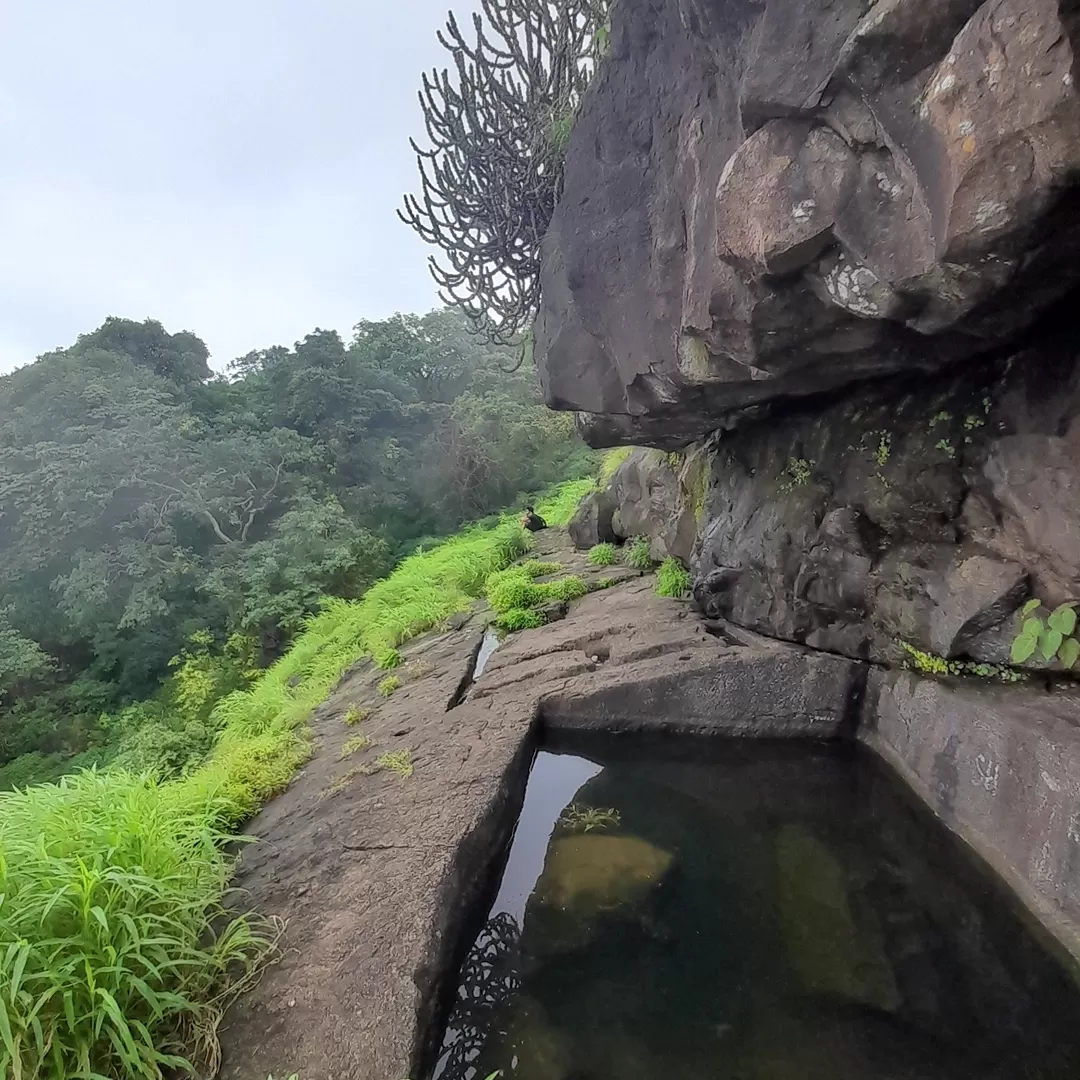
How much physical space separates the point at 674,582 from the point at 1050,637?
13.3 ft

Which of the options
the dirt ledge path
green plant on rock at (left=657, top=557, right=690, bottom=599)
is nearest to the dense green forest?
the dirt ledge path

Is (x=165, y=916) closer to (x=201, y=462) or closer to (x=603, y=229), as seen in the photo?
(x=603, y=229)

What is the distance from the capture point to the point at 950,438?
4.16 m

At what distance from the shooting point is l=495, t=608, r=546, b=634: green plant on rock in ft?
24.6

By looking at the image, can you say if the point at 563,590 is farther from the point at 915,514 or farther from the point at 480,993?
the point at 480,993

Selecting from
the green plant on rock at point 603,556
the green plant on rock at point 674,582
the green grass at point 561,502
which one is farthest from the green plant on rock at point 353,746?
the green grass at point 561,502

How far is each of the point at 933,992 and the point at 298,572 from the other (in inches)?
507

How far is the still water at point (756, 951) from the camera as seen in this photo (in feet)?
8.71

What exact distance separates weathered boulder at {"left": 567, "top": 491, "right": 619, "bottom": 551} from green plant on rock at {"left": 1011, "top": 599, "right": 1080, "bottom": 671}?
7206 millimetres

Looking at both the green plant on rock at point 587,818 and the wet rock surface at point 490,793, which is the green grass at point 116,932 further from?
the green plant on rock at point 587,818

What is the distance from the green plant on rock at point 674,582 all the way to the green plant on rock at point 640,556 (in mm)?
1172

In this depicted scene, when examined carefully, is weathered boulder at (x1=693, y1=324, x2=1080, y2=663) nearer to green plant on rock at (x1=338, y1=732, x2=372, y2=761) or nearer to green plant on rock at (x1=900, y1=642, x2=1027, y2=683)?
green plant on rock at (x1=900, y1=642, x2=1027, y2=683)

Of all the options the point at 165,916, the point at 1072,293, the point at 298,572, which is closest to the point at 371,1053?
the point at 165,916

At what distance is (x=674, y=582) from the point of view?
7273 mm
